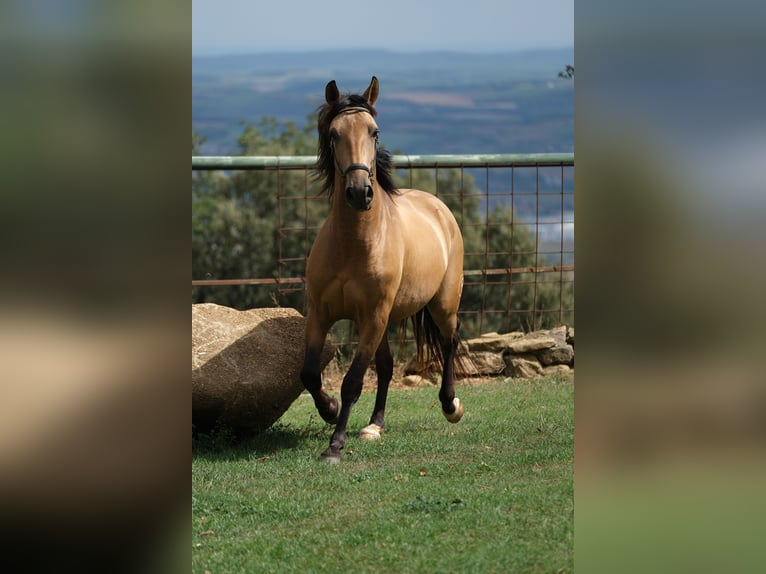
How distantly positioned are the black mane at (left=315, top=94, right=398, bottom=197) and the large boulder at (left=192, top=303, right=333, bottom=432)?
1001 mm

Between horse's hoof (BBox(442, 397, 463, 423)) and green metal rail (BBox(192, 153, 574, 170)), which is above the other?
green metal rail (BBox(192, 153, 574, 170))

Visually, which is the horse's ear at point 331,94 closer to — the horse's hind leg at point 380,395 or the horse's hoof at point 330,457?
the horse's hind leg at point 380,395

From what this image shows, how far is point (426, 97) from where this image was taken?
289 ft

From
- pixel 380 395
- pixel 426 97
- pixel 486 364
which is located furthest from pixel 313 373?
pixel 426 97

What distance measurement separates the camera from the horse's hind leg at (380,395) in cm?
604

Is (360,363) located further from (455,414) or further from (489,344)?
(489,344)

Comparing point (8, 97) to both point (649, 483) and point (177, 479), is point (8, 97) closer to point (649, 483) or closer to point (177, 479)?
point (177, 479)

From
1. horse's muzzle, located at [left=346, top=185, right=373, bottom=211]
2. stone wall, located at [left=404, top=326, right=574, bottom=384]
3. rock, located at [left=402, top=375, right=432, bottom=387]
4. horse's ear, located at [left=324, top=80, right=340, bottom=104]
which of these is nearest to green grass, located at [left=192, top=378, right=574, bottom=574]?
rock, located at [left=402, top=375, right=432, bottom=387]

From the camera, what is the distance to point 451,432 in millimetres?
6145

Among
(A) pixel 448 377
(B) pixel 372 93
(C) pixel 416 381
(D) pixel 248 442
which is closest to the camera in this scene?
(B) pixel 372 93

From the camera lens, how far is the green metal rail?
313 inches

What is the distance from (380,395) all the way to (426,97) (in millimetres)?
83827

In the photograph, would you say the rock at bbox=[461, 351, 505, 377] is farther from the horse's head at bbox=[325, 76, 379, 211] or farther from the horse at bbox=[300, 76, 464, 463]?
the horse's head at bbox=[325, 76, 379, 211]

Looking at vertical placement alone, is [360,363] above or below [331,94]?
below
